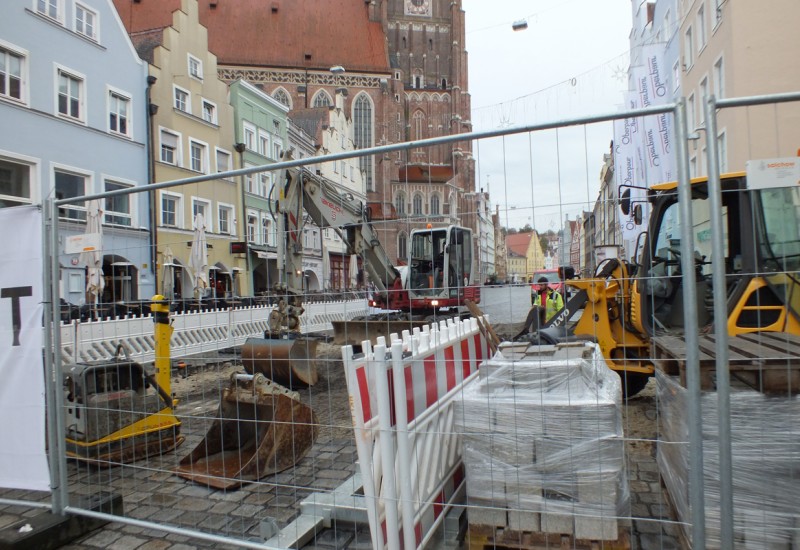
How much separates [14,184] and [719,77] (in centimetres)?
2471

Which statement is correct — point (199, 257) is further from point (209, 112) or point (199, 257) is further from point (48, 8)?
point (209, 112)

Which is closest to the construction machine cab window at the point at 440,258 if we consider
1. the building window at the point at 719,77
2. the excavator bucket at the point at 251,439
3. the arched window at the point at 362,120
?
the excavator bucket at the point at 251,439

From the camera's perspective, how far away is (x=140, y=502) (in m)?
4.25

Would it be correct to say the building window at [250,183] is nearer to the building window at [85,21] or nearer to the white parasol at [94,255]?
the white parasol at [94,255]

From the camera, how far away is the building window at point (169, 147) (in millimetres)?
22750

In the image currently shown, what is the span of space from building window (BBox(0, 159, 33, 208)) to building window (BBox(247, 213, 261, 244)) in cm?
1604

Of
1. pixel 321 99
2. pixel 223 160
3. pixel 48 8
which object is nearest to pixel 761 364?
pixel 48 8

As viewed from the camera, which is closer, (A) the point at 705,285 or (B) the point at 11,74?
(A) the point at 705,285

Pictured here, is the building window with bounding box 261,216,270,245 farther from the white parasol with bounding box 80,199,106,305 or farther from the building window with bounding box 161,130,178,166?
Result: the building window with bounding box 161,130,178,166

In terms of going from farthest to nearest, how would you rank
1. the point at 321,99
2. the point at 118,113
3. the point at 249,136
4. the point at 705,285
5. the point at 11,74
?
the point at 321,99 < the point at 249,136 < the point at 118,113 < the point at 11,74 < the point at 705,285

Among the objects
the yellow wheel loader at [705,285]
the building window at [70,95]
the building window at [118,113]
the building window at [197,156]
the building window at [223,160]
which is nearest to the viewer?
the yellow wheel loader at [705,285]

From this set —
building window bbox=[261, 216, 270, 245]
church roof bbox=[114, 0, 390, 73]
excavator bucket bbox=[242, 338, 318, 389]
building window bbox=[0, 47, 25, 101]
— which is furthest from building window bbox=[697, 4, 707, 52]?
church roof bbox=[114, 0, 390, 73]

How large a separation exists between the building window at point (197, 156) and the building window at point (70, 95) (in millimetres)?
5613

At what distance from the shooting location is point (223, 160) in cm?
Result: 2683
